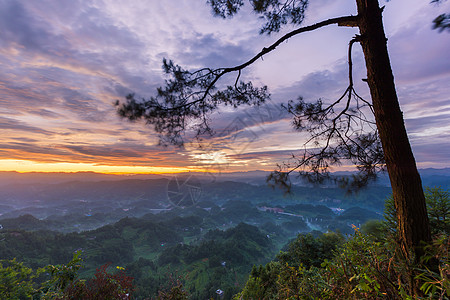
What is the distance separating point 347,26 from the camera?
8.09 ft

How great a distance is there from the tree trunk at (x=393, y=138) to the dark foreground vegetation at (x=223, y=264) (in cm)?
17

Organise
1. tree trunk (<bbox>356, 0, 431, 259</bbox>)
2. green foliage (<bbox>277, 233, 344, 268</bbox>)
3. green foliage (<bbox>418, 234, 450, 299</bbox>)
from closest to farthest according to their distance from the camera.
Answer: green foliage (<bbox>418, 234, 450, 299</bbox>)
tree trunk (<bbox>356, 0, 431, 259</bbox>)
green foliage (<bbox>277, 233, 344, 268</bbox>)

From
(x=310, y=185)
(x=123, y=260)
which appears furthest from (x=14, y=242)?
(x=310, y=185)

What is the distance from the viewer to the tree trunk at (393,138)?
6.17ft

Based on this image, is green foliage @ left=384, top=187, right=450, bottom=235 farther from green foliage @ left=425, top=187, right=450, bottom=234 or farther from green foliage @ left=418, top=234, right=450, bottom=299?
green foliage @ left=418, top=234, right=450, bottom=299

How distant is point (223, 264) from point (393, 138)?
9366 centimetres

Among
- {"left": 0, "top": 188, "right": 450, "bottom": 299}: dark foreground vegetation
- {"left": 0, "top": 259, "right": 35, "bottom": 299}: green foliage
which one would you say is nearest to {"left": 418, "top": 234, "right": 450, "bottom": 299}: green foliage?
{"left": 0, "top": 188, "right": 450, "bottom": 299}: dark foreground vegetation

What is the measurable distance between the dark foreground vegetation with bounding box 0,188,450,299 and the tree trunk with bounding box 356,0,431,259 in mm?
172

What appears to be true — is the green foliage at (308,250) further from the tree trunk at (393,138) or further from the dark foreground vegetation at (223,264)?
the tree trunk at (393,138)

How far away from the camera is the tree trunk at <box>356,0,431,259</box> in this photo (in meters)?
1.88

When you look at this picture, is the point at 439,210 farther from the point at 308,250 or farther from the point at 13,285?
the point at 13,285

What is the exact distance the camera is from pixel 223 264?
79812 millimetres

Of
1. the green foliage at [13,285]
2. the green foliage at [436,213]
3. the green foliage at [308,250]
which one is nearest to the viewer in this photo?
the green foliage at [436,213]

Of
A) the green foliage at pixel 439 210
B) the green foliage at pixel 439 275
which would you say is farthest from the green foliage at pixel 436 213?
the green foliage at pixel 439 275
